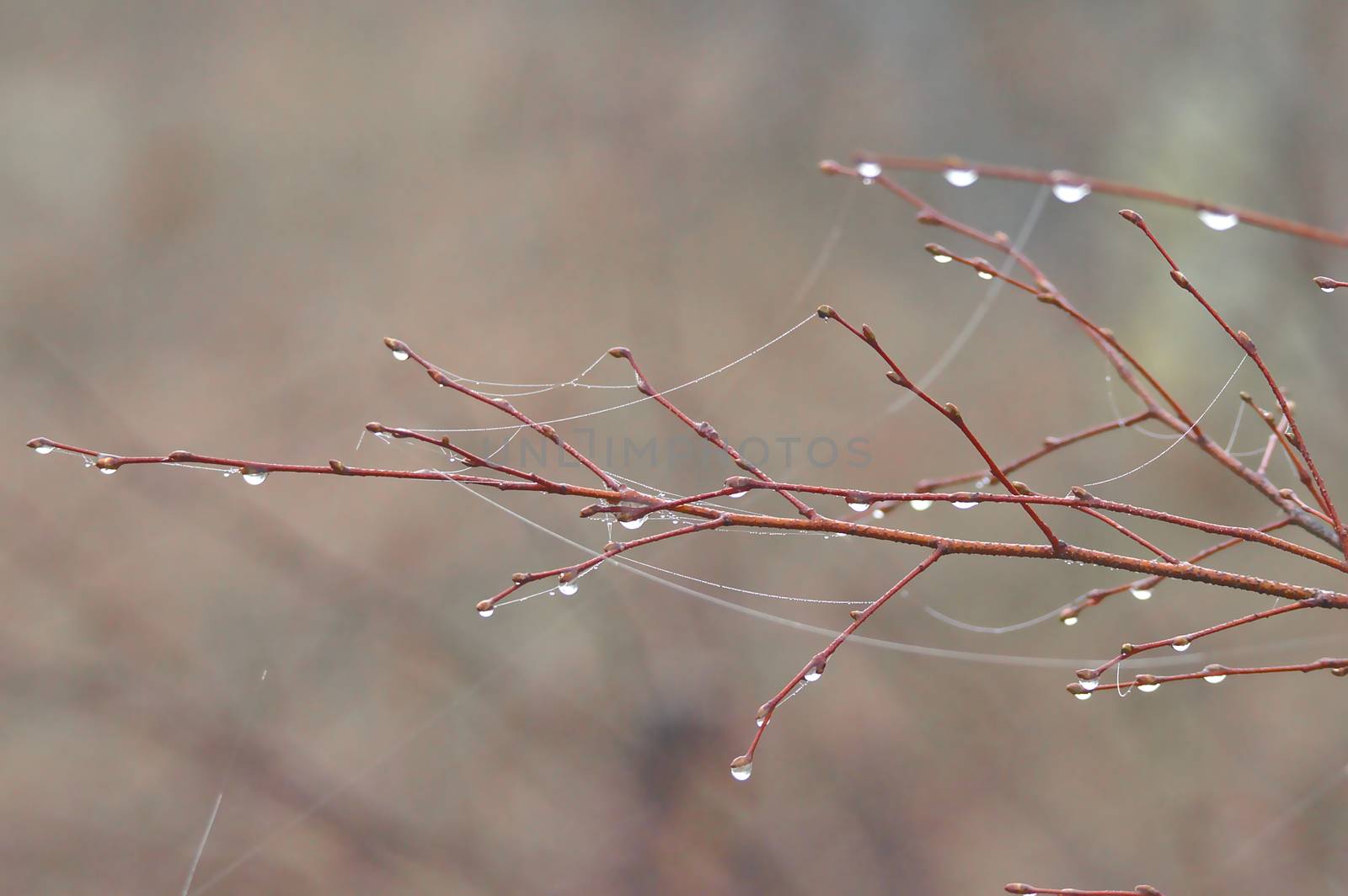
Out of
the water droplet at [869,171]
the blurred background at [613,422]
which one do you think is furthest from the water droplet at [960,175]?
the blurred background at [613,422]

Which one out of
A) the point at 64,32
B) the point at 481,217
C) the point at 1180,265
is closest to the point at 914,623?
the point at 1180,265

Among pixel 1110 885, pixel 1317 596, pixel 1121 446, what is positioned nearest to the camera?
pixel 1317 596

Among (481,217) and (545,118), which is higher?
(545,118)

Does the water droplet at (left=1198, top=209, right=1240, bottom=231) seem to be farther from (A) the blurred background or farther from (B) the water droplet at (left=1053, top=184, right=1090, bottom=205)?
(A) the blurred background

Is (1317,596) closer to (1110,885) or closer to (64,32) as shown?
(1110,885)

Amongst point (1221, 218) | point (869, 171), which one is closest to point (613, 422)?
point (869, 171)

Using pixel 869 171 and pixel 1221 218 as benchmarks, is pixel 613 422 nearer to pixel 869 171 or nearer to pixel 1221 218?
pixel 869 171

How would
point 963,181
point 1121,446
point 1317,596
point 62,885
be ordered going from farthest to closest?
point 1121,446
point 62,885
point 963,181
point 1317,596

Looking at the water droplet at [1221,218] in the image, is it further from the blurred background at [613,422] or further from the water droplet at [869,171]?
the blurred background at [613,422]
